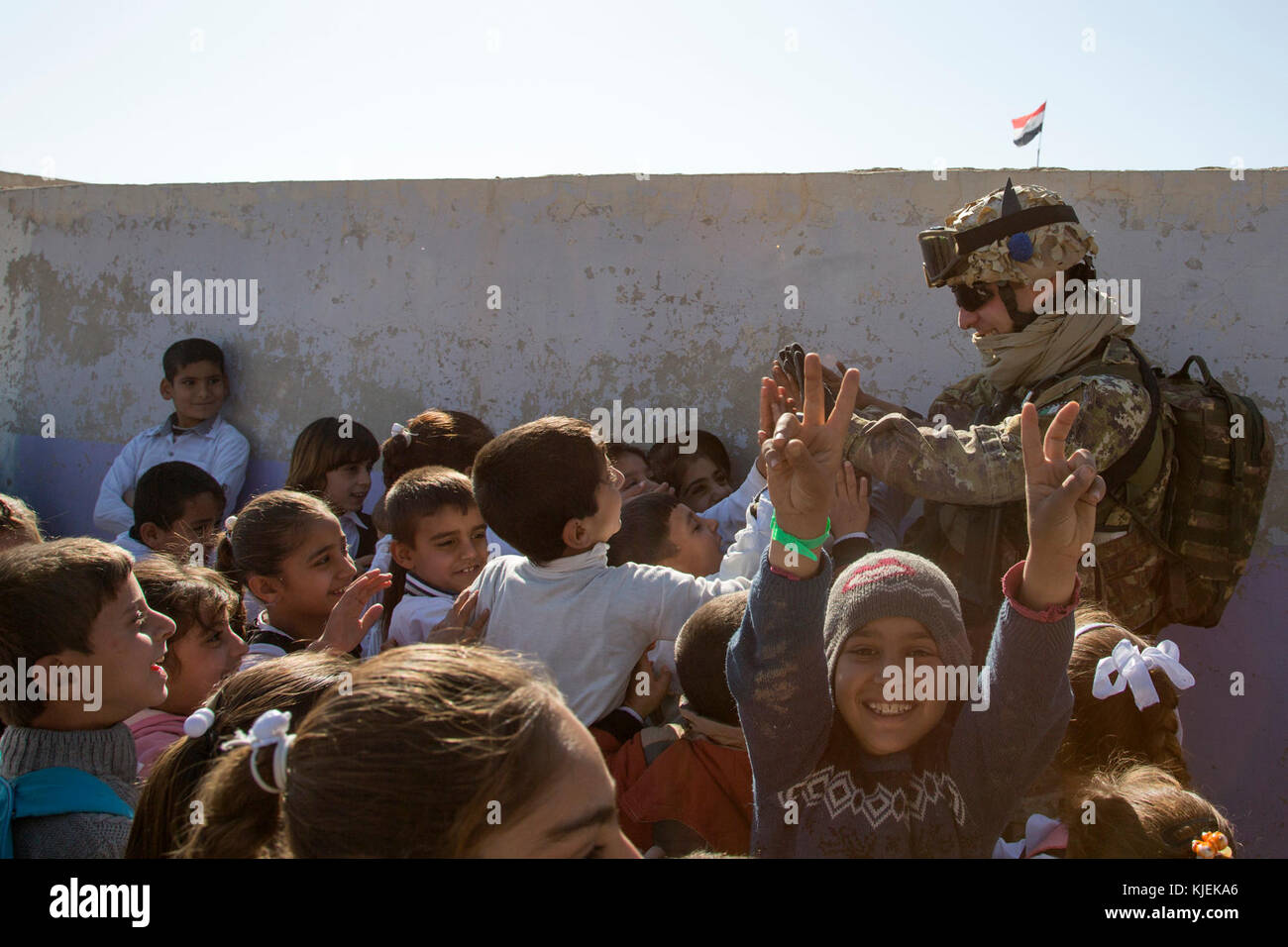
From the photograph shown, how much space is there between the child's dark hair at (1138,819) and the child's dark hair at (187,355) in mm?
4831

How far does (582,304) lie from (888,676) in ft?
10.9

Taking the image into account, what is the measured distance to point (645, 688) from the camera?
2725 mm

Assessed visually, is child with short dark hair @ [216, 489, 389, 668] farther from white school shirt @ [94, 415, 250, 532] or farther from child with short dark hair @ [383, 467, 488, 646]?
white school shirt @ [94, 415, 250, 532]

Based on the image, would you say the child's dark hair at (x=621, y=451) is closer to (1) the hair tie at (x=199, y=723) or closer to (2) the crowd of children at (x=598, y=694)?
(2) the crowd of children at (x=598, y=694)

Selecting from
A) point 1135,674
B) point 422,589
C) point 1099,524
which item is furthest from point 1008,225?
point 422,589

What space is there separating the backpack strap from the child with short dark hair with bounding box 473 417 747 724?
3.16 ft

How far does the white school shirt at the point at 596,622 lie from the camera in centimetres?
266

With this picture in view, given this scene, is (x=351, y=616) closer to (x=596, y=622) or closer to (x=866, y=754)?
(x=596, y=622)

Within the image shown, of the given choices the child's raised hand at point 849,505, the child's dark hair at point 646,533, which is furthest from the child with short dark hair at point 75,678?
the child's raised hand at point 849,505

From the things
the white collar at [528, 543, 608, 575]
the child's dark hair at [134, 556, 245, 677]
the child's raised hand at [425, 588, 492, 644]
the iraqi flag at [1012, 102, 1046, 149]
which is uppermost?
the iraqi flag at [1012, 102, 1046, 149]

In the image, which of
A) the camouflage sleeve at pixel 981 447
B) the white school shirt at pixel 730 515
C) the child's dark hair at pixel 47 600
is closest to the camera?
the child's dark hair at pixel 47 600

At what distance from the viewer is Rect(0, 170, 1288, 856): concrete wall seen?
13.3ft

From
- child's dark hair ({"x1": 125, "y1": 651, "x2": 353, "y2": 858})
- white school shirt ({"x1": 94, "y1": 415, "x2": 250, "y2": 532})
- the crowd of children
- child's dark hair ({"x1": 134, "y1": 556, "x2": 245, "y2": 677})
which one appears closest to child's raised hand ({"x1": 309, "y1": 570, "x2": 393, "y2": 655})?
the crowd of children
